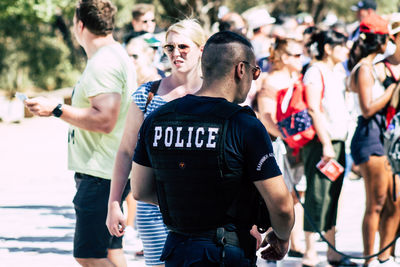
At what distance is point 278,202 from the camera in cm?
296

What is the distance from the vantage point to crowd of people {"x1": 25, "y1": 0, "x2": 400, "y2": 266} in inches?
116

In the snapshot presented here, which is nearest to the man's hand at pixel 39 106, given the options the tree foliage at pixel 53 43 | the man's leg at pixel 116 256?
the man's leg at pixel 116 256

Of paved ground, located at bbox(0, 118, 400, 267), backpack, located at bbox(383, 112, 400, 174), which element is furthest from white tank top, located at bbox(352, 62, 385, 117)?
paved ground, located at bbox(0, 118, 400, 267)

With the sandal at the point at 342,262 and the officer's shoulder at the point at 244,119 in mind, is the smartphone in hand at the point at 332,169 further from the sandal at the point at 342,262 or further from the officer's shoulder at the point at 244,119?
the officer's shoulder at the point at 244,119

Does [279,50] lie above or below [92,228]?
above

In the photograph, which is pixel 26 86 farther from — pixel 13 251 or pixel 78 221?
pixel 78 221

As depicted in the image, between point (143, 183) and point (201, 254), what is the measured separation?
469 millimetres

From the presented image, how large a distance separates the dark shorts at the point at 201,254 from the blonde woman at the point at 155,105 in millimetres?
1037

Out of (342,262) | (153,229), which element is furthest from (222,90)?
(342,262)

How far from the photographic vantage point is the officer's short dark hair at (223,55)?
310cm

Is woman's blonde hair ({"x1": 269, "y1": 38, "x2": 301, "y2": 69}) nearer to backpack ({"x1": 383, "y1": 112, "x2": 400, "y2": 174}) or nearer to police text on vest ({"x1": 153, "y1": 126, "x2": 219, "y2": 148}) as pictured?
backpack ({"x1": 383, "y1": 112, "x2": 400, "y2": 174})

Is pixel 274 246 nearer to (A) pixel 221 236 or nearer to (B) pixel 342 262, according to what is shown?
(A) pixel 221 236

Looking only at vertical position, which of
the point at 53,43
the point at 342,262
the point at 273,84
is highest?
the point at 273,84

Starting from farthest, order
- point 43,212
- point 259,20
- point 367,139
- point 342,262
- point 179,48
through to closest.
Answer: point 259,20 → point 43,212 → point 342,262 → point 367,139 → point 179,48
